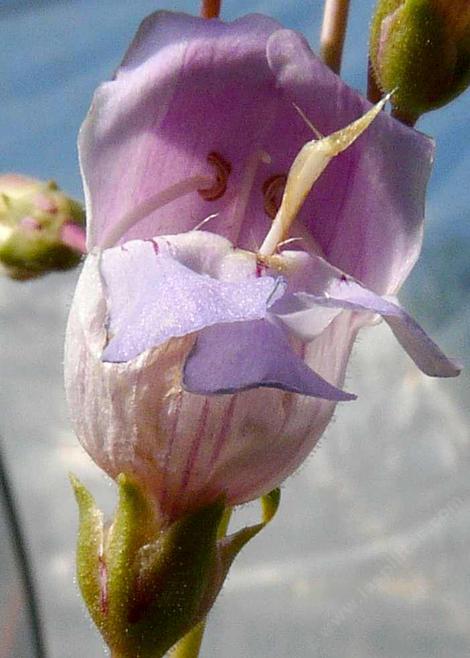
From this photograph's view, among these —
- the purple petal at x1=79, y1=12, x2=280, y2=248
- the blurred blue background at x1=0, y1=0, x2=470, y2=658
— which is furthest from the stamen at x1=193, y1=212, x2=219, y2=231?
the blurred blue background at x1=0, y1=0, x2=470, y2=658

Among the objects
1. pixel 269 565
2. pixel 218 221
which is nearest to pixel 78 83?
pixel 269 565

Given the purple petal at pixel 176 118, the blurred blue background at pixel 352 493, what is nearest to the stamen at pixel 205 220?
the purple petal at pixel 176 118

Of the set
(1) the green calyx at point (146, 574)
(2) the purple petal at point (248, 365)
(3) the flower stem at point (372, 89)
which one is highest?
(3) the flower stem at point (372, 89)

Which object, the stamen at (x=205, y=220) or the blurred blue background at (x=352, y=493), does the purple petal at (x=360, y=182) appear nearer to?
the stamen at (x=205, y=220)

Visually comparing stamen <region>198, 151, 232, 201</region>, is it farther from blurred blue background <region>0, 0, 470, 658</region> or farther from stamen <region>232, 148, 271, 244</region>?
blurred blue background <region>0, 0, 470, 658</region>

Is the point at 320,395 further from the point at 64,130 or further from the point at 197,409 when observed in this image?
the point at 64,130

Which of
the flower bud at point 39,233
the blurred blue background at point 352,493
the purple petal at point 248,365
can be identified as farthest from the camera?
the blurred blue background at point 352,493

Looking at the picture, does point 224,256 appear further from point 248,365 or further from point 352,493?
point 352,493

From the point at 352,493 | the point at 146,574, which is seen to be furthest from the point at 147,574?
the point at 352,493
